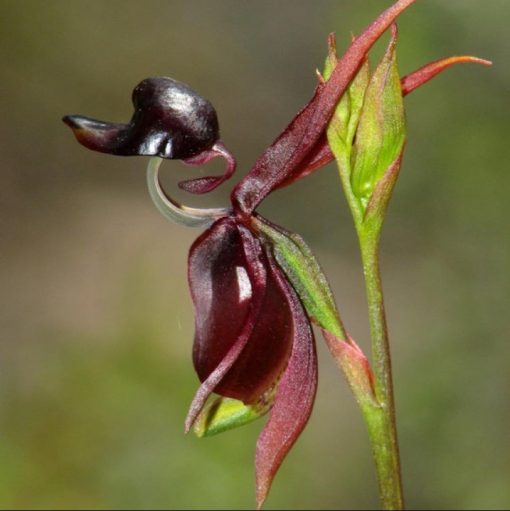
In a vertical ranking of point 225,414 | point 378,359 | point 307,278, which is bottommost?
point 225,414

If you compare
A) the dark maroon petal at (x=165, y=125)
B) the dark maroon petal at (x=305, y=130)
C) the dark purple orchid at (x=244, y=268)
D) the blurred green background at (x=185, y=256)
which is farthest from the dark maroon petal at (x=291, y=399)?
the blurred green background at (x=185, y=256)

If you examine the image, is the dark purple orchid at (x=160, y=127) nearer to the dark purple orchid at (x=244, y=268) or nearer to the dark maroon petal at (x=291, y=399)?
the dark purple orchid at (x=244, y=268)

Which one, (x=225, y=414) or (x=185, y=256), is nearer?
(x=225, y=414)

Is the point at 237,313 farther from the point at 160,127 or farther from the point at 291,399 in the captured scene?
the point at 160,127

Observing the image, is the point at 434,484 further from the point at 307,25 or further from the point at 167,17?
the point at 167,17

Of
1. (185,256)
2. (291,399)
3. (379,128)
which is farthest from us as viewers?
(185,256)

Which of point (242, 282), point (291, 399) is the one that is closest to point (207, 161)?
point (242, 282)

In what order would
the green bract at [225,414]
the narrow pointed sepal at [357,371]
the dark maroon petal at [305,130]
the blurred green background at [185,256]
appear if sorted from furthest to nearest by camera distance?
the blurred green background at [185,256], the green bract at [225,414], the narrow pointed sepal at [357,371], the dark maroon petal at [305,130]
